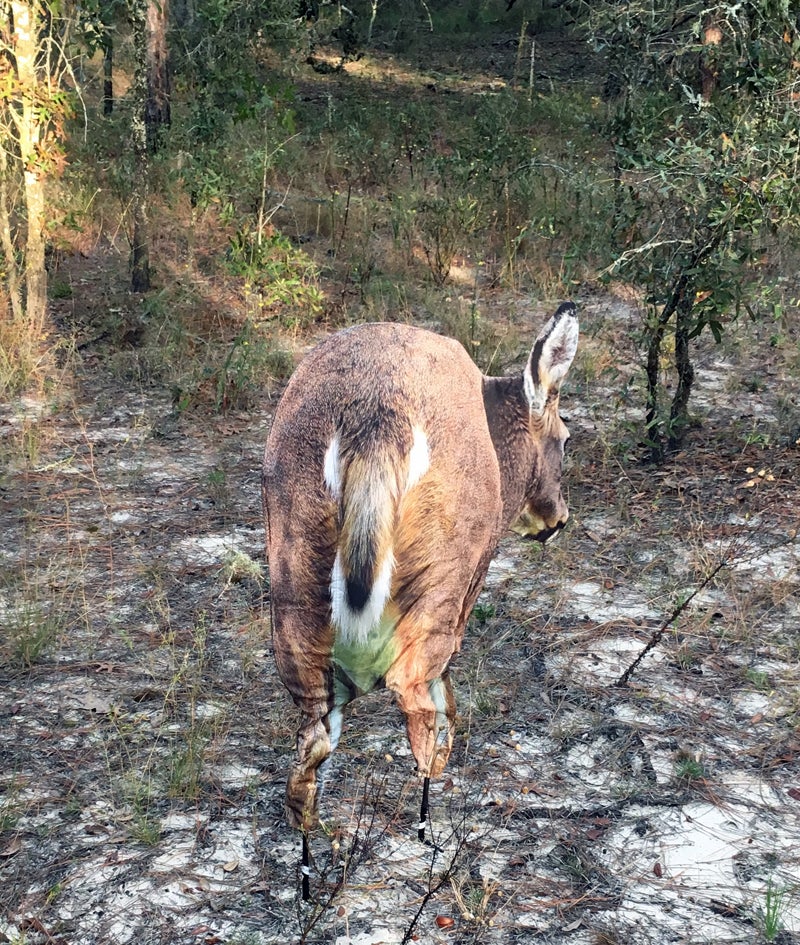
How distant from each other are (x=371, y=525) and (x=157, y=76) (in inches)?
333

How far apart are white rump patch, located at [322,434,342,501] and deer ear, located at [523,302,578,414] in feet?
3.24

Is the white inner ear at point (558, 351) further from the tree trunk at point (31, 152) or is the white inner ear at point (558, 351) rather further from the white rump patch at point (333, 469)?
the tree trunk at point (31, 152)

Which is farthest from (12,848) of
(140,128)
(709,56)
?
(140,128)

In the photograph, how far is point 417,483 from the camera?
2.79 metres

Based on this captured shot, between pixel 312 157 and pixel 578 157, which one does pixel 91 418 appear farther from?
pixel 578 157

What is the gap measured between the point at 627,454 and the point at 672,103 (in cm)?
219

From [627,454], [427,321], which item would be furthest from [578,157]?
[627,454]

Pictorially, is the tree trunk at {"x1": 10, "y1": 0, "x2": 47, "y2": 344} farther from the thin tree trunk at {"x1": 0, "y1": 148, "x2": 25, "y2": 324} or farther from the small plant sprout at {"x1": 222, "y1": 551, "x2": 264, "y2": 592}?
the small plant sprout at {"x1": 222, "y1": 551, "x2": 264, "y2": 592}

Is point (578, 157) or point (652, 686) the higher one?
point (578, 157)

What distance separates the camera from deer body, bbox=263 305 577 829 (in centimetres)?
275

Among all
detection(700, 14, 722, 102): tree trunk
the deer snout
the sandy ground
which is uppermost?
detection(700, 14, 722, 102): tree trunk

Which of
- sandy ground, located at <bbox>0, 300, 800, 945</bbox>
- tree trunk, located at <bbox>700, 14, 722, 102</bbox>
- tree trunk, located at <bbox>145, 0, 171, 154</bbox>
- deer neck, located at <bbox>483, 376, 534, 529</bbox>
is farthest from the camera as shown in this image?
tree trunk, located at <bbox>145, 0, 171, 154</bbox>

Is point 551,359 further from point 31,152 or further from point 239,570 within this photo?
point 31,152

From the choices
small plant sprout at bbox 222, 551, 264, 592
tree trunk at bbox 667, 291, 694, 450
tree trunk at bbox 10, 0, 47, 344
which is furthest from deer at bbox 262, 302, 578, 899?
tree trunk at bbox 10, 0, 47, 344
